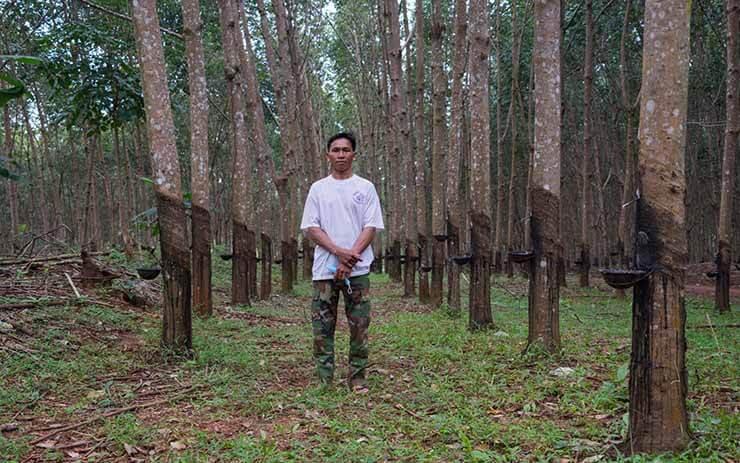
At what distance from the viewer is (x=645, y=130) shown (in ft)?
9.18

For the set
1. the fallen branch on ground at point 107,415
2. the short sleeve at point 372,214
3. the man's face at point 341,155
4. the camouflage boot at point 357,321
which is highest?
the man's face at point 341,155

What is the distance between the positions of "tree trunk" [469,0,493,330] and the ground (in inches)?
14.8

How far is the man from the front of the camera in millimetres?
4191

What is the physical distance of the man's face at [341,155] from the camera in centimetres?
428

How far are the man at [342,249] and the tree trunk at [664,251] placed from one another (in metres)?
1.93

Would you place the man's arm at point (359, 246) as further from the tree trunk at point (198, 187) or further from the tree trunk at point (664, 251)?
the tree trunk at point (198, 187)

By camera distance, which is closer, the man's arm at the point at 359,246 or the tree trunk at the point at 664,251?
the tree trunk at the point at 664,251

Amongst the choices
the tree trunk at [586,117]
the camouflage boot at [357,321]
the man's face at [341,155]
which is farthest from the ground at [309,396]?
the tree trunk at [586,117]

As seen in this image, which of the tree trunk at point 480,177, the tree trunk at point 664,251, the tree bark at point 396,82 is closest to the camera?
the tree trunk at point 664,251

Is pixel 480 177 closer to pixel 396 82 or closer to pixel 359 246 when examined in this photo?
pixel 359 246

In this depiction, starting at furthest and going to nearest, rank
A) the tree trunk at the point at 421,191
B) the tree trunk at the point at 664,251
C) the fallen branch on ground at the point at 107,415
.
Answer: the tree trunk at the point at 421,191
the fallen branch on ground at the point at 107,415
the tree trunk at the point at 664,251

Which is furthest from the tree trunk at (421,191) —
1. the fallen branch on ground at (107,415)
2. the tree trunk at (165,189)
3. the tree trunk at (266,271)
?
the fallen branch on ground at (107,415)

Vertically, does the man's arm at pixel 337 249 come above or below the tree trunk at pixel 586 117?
below

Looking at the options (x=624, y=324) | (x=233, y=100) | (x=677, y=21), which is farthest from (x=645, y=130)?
(x=233, y=100)
